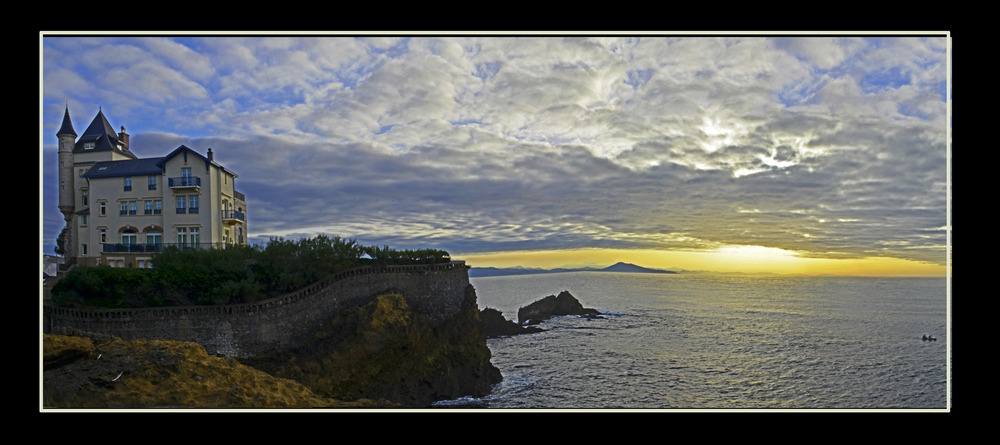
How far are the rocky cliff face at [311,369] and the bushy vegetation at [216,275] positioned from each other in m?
2.49

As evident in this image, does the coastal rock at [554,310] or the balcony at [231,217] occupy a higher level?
the balcony at [231,217]

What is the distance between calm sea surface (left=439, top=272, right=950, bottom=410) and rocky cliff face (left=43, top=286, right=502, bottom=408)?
7.31ft

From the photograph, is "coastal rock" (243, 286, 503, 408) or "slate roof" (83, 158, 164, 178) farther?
"slate roof" (83, 158, 164, 178)

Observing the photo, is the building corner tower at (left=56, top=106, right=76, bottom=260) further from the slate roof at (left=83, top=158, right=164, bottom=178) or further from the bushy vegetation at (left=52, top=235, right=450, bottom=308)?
the bushy vegetation at (left=52, top=235, right=450, bottom=308)

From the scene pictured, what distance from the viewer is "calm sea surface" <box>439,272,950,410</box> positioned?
22906 mm

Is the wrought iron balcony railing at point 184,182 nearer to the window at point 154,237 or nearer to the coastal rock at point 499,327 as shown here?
the window at point 154,237

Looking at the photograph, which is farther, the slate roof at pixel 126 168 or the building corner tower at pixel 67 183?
the building corner tower at pixel 67 183

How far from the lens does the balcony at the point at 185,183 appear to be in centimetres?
2220

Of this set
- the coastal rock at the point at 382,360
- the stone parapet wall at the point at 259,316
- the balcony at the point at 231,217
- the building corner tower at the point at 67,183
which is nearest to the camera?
the stone parapet wall at the point at 259,316

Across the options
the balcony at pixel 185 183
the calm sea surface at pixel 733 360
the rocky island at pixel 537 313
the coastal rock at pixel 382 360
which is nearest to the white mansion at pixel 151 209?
the balcony at pixel 185 183

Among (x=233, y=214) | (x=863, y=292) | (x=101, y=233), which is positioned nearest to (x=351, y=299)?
(x=233, y=214)

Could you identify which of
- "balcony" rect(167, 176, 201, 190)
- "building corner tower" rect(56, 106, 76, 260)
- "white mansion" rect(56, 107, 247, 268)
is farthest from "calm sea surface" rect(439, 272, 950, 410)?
"building corner tower" rect(56, 106, 76, 260)

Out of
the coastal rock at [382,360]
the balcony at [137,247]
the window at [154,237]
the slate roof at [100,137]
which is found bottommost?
the coastal rock at [382,360]

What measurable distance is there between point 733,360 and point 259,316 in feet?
93.1
